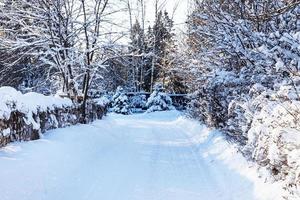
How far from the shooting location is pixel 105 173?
862cm

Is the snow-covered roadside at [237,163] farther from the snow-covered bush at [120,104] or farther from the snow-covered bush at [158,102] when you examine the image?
the snow-covered bush at [158,102]

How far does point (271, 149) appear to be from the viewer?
599cm

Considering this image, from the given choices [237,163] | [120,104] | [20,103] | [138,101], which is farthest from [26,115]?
[138,101]

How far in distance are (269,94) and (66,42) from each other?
10524 mm

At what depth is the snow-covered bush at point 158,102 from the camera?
35062mm

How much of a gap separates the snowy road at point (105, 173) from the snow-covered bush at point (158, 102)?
2294 cm

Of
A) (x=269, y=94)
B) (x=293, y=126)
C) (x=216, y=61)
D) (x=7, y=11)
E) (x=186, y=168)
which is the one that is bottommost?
(x=186, y=168)

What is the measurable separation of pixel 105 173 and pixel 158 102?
26.9 m

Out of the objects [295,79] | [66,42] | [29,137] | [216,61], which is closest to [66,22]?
[66,42]

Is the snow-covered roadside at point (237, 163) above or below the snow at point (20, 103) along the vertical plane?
below

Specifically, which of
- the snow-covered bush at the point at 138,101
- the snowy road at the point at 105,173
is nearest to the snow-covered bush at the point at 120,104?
the snow-covered bush at the point at 138,101

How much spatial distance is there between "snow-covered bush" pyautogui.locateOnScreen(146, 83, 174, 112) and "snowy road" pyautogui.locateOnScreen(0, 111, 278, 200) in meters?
22.9

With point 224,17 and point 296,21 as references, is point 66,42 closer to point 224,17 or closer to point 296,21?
point 224,17

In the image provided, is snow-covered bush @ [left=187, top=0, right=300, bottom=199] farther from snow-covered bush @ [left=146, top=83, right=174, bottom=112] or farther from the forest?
snow-covered bush @ [left=146, top=83, right=174, bottom=112]
